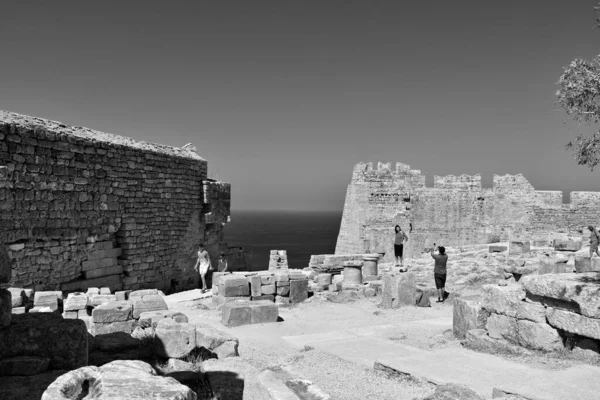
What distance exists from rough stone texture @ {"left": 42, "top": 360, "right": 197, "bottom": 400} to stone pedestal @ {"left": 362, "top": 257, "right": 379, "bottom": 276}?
12.1 meters

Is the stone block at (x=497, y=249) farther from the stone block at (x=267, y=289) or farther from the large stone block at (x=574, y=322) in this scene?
Result: the large stone block at (x=574, y=322)

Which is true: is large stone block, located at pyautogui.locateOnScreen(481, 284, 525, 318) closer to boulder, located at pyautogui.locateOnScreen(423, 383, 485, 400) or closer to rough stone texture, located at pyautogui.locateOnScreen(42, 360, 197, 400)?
boulder, located at pyautogui.locateOnScreen(423, 383, 485, 400)

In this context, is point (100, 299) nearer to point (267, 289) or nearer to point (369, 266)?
point (267, 289)

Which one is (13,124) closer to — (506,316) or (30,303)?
(30,303)

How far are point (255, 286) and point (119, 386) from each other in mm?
8689

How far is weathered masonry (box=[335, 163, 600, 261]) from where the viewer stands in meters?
25.7

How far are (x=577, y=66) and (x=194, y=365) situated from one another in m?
6.66

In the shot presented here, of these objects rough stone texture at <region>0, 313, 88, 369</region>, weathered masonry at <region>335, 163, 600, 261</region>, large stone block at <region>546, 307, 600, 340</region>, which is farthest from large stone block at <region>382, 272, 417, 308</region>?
weathered masonry at <region>335, 163, 600, 261</region>

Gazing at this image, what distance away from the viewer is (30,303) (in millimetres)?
8727

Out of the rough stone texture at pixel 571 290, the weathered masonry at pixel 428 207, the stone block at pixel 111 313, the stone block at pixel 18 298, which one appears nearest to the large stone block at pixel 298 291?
the stone block at pixel 111 313

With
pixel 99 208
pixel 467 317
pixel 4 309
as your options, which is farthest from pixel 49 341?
pixel 99 208

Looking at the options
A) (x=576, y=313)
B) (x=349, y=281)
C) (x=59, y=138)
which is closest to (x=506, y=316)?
(x=576, y=313)

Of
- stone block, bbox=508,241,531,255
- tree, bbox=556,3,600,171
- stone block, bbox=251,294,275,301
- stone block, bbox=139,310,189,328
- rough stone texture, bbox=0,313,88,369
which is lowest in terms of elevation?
stone block, bbox=251,294,275,301

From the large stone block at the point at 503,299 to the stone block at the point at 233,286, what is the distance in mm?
5930
